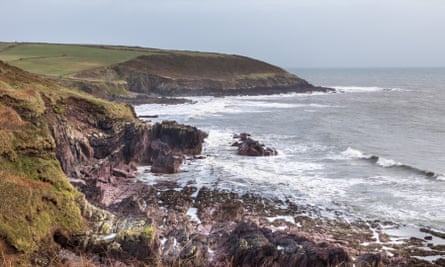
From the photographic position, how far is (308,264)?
47.0ft

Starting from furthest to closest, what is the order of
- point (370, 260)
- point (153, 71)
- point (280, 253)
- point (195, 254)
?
point (153, 71) → point (370, 260) → point (280, 253) → point (195, 254)

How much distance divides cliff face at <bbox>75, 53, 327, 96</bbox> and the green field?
4.51 metres

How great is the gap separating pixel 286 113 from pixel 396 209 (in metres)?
46.3

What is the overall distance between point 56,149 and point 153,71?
85.5 metres

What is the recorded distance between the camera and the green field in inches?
3467

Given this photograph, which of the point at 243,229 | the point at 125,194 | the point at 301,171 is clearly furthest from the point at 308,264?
the point at 301,171

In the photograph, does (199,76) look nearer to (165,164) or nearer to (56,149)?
(165,164)

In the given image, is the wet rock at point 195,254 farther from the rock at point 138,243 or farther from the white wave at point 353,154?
the white wave at point 353,154

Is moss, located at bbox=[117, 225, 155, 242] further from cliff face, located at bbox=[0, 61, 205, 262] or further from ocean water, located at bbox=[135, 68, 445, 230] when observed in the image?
ocean water, located at bbox=[135, 68, 445, 230]

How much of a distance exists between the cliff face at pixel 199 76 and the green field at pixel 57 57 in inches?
178

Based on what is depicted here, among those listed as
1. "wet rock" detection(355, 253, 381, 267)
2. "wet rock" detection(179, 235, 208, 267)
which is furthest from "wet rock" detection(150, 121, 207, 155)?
"wet rock" detection(355, 253, 381, 267)

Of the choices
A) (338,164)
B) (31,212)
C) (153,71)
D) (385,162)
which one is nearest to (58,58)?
(153,71)

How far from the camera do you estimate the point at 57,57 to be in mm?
105750

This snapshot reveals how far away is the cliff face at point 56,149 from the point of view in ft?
46.2
